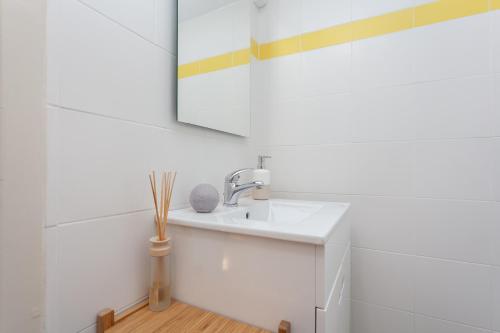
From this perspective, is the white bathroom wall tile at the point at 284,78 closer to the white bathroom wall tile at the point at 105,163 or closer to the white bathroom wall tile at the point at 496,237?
the white bathroom wall tile at the point at 105,163

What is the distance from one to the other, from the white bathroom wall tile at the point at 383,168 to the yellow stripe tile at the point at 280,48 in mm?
622

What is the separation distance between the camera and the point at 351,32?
3.83ft

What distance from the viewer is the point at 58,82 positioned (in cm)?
54

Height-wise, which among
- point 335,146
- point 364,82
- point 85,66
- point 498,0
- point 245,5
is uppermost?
point 245,5

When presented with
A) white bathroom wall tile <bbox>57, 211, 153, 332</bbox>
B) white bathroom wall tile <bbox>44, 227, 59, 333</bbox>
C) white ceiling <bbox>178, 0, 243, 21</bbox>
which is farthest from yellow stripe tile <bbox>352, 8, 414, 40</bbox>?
white bathroom wall tile <bbox>44, 227, 59, 333</bbox>

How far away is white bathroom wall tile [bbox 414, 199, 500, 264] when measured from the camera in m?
0.93

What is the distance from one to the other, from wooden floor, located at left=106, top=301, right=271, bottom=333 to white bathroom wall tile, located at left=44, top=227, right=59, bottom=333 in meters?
0.12

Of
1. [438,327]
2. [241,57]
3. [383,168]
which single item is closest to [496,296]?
[438,327]

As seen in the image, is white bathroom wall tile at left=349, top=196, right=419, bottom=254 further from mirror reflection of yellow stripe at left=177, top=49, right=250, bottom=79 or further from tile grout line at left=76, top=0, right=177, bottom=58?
tile grout line at left=76, top=0, right=177, bottom=58

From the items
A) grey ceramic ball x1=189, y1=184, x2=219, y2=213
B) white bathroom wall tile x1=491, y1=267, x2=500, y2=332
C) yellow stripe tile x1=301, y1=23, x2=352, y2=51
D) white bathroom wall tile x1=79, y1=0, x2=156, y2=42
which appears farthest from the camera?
yellow stripe tile x1=301, y1=23, x2=352, y2=51

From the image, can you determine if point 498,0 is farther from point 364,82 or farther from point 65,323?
point 65,323

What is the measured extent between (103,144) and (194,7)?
0.67 m

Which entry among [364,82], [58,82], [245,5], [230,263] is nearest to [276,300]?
[230,263]

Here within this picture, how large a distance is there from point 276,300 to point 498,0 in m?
1.33
